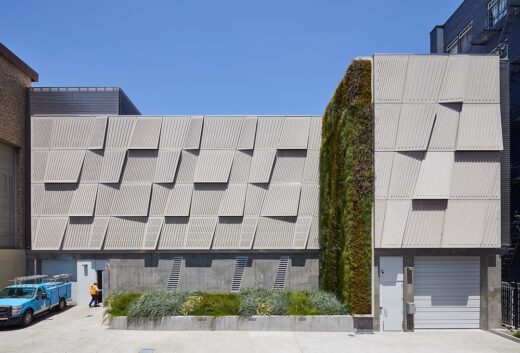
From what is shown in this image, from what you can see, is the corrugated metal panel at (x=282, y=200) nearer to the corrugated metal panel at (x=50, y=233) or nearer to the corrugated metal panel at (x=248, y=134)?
the corrugated metal panel at (x=248, y=134)

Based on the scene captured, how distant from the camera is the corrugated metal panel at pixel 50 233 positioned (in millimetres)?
20094

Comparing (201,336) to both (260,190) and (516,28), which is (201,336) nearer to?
(260,190)

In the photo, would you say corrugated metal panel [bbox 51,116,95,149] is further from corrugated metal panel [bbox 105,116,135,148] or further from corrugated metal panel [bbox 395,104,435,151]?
corrugated metal panel [bbox 395,104,435,151]

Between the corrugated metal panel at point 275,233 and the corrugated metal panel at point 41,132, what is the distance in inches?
541

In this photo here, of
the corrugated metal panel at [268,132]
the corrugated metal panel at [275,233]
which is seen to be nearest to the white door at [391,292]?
the corrugated metal panel at [275,233]

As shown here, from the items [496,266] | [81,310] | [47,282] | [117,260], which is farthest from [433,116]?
[47,282]

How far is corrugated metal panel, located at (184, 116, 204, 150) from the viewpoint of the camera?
806 inches

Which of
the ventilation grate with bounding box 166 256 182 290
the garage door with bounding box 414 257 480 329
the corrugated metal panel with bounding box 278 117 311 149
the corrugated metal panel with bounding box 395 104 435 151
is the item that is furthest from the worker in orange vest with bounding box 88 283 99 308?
the corrugated metal panel with bounding box 395 104 435 151

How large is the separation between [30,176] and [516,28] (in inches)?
1164

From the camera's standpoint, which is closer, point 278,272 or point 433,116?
point 433,116

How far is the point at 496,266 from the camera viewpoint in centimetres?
1495

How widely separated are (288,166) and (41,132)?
15.1 metres

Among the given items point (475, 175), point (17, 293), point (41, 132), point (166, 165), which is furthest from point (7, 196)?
point (475, 175)

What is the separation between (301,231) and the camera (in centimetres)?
2031
